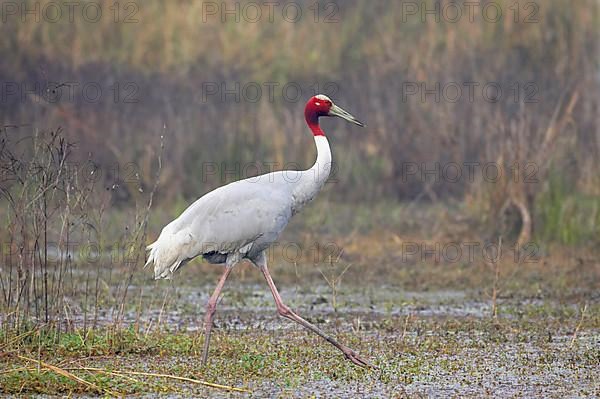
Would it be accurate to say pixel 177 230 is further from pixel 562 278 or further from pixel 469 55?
pixel 469 55

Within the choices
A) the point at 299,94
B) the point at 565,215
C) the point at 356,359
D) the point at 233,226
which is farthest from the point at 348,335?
the point at 299,94

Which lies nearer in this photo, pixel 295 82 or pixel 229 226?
pixel 229 226

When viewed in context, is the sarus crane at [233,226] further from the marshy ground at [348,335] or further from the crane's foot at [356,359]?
the crane's foot at [356,359]

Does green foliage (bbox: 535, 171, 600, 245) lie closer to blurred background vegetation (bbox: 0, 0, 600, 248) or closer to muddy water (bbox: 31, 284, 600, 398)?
blurred background vegetation (bbox: 0, 0, 600, 248)

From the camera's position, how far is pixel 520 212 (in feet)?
45.0

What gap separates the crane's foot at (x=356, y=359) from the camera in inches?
327

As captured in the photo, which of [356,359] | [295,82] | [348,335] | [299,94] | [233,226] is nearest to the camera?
[356,359]

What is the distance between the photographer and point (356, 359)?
8.32 m

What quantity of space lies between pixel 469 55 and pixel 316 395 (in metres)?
11.4

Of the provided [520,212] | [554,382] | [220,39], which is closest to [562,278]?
[520,212]

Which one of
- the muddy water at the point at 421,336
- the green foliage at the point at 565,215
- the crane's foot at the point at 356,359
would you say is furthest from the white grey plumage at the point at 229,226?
the green foliage at the point at 565,215

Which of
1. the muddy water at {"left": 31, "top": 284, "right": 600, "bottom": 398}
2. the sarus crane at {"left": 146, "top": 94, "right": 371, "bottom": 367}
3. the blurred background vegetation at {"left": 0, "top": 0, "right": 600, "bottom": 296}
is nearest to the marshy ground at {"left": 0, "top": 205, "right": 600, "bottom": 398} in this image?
the muddy water at {"left": 31, "top": 284, "right": 600, "bottom": 398}

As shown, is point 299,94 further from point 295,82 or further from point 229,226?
point 229,226

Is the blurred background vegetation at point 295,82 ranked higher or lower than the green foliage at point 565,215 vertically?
higher
